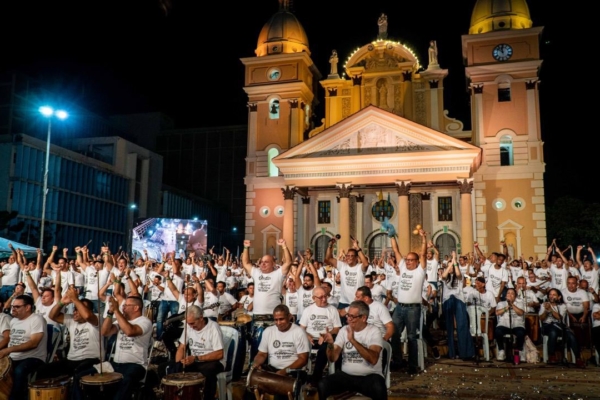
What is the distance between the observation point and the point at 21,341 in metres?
7.31

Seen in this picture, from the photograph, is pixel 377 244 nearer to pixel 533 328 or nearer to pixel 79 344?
pixel 533 328

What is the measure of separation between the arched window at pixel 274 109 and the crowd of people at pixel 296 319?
1912 centimetres

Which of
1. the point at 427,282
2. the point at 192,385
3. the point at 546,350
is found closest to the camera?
the point at 192,385

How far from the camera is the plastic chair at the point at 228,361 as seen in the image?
726cm

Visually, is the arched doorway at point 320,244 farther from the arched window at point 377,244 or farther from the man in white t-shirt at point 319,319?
the man in white t-shirt at point 319,319

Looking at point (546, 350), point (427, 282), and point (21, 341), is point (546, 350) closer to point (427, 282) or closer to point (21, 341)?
point (427, 282)

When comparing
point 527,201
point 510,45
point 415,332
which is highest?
point 510,45

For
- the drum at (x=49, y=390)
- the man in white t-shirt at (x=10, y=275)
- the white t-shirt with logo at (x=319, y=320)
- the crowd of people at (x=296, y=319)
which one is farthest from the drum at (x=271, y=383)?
the man in white t-shirt at (x=10, y=275)

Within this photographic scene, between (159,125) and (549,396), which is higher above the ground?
(159,125)

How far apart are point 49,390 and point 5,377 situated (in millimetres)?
921

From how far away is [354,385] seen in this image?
6352 mm

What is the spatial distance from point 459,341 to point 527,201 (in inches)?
797

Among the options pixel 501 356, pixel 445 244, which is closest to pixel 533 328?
pixel 501 356

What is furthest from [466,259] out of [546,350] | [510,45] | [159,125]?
[159,125]
